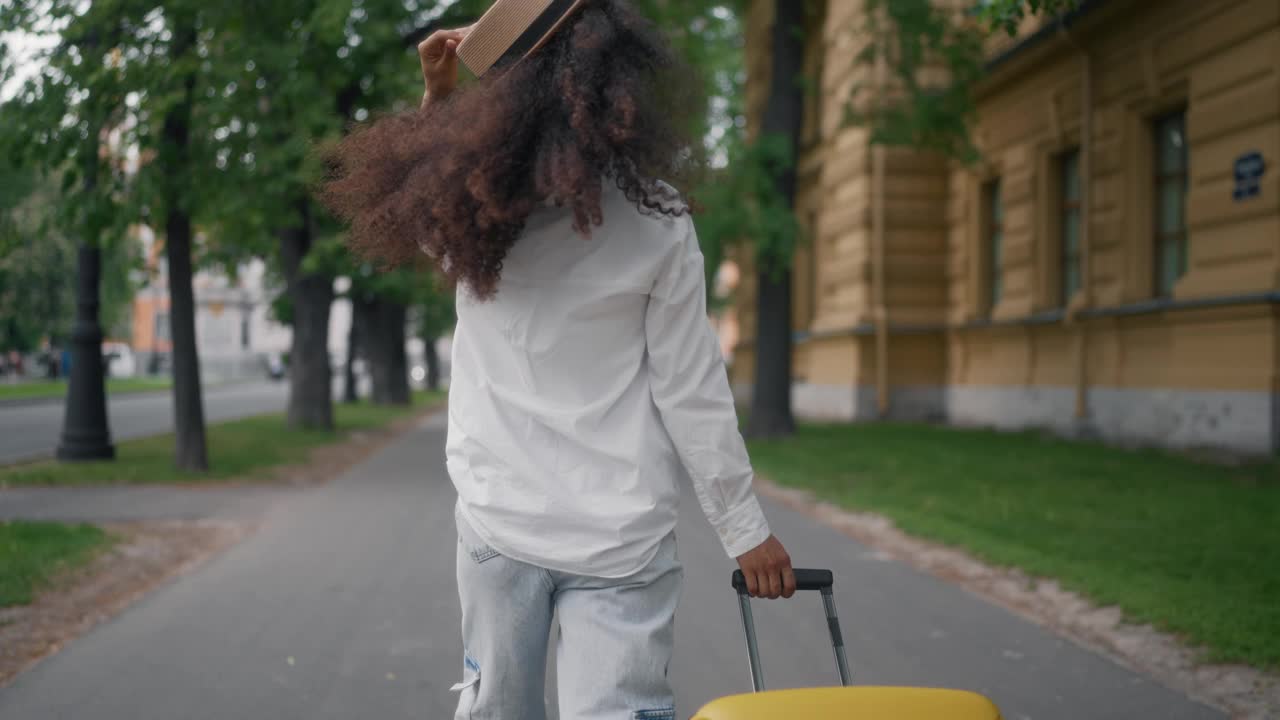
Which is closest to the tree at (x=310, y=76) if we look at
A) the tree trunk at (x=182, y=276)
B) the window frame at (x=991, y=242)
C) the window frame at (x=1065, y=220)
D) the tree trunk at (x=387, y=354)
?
the tree trunk at (x=182, y=276)

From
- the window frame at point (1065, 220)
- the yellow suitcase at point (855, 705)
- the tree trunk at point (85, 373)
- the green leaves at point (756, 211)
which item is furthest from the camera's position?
the window frame at point (1065, 220)

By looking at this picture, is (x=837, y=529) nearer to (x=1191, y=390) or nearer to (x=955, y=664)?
(x=955, y=664)

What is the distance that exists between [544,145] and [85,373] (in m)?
12.5

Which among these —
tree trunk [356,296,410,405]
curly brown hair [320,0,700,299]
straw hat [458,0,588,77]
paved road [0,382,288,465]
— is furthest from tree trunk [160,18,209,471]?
tree trunk [356,296,410,405]

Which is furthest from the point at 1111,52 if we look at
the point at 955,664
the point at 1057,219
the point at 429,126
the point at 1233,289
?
the point at 429,126

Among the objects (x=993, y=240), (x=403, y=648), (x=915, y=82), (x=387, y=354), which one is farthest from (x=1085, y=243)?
(x=387, y=354)

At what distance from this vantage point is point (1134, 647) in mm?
5293

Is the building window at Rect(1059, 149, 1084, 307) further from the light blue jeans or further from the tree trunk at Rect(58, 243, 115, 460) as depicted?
the light blue jeans

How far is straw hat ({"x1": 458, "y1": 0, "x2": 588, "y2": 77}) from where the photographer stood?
6.72ft

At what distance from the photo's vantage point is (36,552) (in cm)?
722

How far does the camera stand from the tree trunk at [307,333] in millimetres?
18219

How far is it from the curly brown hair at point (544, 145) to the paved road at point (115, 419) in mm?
13324

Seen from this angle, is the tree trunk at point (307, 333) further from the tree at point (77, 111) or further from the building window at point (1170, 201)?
the building window at point (1170, 201)

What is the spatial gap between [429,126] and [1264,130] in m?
12.0
